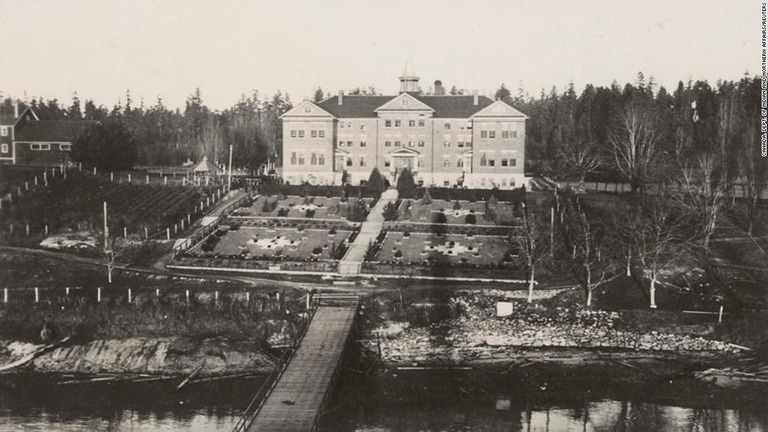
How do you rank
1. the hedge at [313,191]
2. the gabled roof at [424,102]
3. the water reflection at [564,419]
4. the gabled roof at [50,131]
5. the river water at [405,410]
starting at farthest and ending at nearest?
the gabled roof at [50,131], the gabled roof at [424,102], the hedge at [313,191], the river water at [405,410], the water reflection at [564,419]

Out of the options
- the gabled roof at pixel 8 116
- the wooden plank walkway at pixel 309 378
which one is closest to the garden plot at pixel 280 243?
the wooden plank walkway at pixel 309 378

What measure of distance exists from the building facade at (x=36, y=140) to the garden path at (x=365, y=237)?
103 feet

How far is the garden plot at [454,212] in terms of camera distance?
54062mm

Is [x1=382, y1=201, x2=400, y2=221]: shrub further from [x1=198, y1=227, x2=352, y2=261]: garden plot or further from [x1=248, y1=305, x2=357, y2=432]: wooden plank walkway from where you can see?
[x1=248, y1=305, x2=357, y2=432]: wooden plank walkway

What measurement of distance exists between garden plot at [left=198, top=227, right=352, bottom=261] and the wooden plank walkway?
11.5 meters

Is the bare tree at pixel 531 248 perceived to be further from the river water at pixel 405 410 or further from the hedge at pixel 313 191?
the hedge at pixel 313 191

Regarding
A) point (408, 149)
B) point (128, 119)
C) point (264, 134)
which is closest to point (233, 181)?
point (408, 149)

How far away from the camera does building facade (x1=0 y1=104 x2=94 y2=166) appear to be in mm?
71688

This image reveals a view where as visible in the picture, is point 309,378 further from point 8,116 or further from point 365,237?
point 8,116

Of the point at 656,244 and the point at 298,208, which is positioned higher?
the point at 298,208

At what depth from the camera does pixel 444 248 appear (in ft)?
158

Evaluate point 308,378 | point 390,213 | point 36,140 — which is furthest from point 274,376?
point 36,140

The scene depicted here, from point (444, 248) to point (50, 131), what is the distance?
4689 centimetres

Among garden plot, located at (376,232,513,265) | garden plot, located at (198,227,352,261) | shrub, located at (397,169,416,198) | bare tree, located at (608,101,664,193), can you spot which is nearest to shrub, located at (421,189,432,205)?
shrub, located at (397,169,416,198)
